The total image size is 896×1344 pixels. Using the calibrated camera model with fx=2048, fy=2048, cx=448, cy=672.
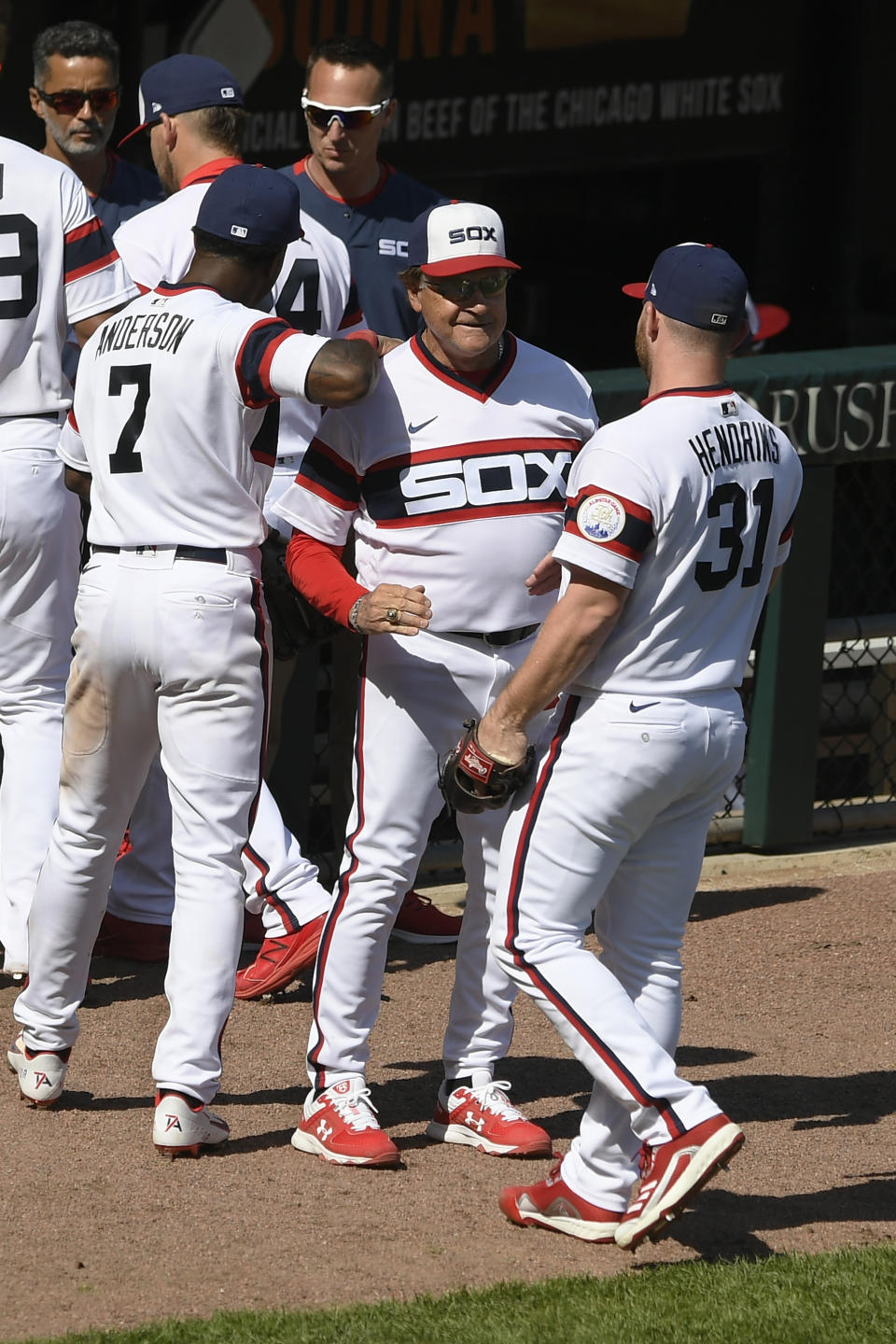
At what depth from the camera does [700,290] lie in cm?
345

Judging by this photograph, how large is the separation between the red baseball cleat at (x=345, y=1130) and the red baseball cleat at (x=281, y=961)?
0.83 meters

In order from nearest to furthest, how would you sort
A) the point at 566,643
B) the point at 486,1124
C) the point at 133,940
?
the point at 566,643 → the point at 486,1124 → the point at 133,940

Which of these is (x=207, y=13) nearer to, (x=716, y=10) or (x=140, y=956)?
(x=716, y=10)

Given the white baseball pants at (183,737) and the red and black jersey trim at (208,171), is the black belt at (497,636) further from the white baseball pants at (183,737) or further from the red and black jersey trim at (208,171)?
the red and black jersey trim at (208,171)

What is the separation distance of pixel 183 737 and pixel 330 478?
574 millimetres

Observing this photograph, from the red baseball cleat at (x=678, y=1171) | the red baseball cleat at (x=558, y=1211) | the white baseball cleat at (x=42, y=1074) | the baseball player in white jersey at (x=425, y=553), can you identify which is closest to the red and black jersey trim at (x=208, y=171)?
the baseball player in white jersey at (x=425, y=553)

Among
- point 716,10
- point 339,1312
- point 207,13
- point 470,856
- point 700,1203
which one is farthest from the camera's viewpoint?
point 716,10

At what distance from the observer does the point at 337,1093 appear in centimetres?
398

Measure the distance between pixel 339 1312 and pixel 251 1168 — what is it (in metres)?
0.66

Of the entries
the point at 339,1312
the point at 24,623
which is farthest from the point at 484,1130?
the point at 24,623

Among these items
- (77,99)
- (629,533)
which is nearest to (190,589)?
(629,533)

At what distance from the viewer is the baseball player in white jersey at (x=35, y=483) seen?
15.1 ft

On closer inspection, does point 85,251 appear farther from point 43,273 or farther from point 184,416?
point 184,416

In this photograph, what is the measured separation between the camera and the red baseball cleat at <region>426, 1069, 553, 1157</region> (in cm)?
402
